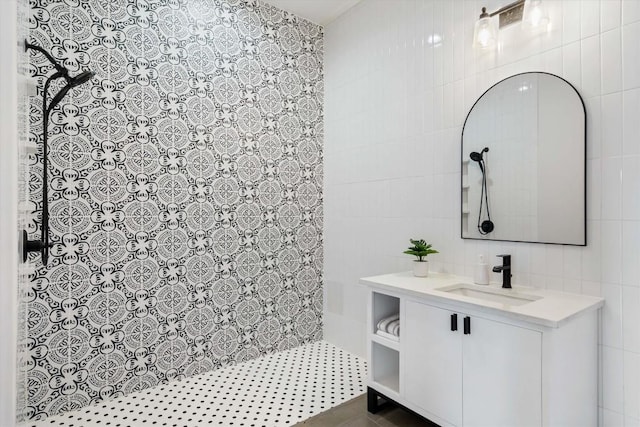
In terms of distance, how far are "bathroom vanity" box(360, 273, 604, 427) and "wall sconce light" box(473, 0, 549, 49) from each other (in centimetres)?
134

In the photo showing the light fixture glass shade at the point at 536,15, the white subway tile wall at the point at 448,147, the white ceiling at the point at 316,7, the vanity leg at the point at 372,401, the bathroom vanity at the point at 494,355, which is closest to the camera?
the bathroom vanity at the point at 494,355

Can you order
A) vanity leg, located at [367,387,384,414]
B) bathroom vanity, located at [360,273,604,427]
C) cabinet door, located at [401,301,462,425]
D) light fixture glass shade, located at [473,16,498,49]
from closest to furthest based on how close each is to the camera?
bathroom vanity, located at [360,273,604,427], cabinet door, located at [401,301,462,425], light fixture glass shade, located at [473,16,498,49], vanity leg, located at [367,387,384,414]

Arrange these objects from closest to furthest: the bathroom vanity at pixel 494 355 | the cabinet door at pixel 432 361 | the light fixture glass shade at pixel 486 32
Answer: the bathroom vanity at pixel 494 355
the cabinet door at pixel 432 361
the light fixture glass shade at pixel 486 32

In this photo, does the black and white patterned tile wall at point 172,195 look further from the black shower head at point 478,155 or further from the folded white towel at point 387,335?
the black shower head at point 478,155

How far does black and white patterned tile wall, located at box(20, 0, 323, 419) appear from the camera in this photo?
2.07 meters

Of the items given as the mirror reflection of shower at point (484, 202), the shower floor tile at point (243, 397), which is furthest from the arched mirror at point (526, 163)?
the shower floor tile at point (243, 397)

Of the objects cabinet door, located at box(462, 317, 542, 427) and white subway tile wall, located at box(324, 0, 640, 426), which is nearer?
cabinet door, located at box(462, 317, 542, 427)

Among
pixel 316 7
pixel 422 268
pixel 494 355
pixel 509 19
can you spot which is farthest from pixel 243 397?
pixel 316 7

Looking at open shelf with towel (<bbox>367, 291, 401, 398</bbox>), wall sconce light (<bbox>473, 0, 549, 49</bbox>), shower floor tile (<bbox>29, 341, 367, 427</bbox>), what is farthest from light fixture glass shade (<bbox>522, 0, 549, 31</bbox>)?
shower floor tile (<bbox>29, 341, 367, 427</bbox>)

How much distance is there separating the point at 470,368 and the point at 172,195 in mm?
2047

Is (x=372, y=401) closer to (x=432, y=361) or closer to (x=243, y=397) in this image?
(x=432, y=361)

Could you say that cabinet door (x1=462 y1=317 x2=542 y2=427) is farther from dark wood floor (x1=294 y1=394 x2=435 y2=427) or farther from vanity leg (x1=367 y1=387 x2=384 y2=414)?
vanity leg (x1=367 y1=387 x2=384 y2=414)

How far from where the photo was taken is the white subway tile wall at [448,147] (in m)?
1.54

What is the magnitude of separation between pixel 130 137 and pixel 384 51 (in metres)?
1.87
